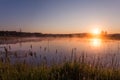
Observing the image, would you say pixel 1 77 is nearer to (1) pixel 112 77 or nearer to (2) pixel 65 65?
(2) pixel 65 65

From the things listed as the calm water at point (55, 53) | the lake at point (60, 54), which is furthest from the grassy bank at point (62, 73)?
the calm water at point (55, 53)

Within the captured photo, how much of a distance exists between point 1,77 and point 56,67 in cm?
198

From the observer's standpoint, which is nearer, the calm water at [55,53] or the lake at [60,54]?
the lake at [60,54]

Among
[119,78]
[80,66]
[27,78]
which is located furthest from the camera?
[80,66]

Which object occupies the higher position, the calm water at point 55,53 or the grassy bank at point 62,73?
the grassy bank at point 62,73

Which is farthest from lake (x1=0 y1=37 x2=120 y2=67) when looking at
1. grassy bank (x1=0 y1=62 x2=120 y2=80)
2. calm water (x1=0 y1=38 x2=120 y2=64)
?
grassy bank (x1=0 y1=62 x2=120 y2=80)

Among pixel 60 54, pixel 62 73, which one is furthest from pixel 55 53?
pixel 62 73

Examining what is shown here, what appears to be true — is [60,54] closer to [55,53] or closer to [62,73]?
[55,53]

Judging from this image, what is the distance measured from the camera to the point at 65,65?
323 inches

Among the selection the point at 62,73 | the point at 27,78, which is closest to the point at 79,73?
the point at 62,73

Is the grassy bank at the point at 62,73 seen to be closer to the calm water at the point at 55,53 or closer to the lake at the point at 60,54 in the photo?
the lake at the point at 60,54

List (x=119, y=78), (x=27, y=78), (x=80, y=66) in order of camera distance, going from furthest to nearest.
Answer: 1. (x=80, y=66)
2. (x=119, y=78)
3. (x=27, y=78)

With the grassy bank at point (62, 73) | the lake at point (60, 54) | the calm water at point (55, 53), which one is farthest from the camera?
the calm water at point (55, 53)

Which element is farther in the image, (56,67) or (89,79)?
(56,67)
